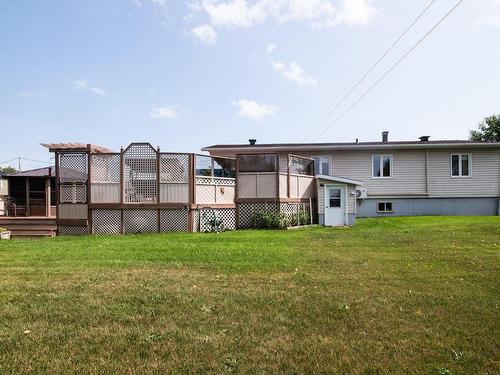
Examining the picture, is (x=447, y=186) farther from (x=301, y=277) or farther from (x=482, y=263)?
(x=301, y=277)

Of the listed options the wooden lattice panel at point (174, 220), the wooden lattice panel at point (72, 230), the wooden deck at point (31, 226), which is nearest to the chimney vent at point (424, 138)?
the wooden lattice panel at point (174, 220)

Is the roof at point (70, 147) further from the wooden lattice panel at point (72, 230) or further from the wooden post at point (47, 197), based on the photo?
the wooden post at point (47, 197)

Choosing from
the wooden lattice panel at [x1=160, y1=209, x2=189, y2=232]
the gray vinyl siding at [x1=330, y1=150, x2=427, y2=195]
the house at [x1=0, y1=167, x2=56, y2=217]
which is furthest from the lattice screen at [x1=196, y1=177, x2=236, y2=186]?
the house at [x1=0, y1=167, x2=56, y2=217]

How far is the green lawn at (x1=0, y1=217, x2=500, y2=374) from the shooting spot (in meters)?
3.39

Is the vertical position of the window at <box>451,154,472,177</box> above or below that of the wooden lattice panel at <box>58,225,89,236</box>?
above

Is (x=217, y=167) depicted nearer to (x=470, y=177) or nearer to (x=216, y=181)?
(x=216, y=181)

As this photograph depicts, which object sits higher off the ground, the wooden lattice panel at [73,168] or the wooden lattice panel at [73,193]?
the wooden lattice panel at [73,168]

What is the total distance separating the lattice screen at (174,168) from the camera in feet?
48.4

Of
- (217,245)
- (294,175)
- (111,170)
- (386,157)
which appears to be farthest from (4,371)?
(386,157)

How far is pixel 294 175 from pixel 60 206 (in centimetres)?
896

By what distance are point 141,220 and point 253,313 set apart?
10877 mm

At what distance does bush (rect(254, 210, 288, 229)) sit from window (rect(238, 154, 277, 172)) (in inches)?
66.7

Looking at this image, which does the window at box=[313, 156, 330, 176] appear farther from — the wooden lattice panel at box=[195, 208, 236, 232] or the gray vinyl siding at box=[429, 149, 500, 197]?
the wooden lattice panel at box=[195, 208, 236, 232]

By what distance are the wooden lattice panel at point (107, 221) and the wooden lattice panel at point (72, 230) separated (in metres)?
0.48
